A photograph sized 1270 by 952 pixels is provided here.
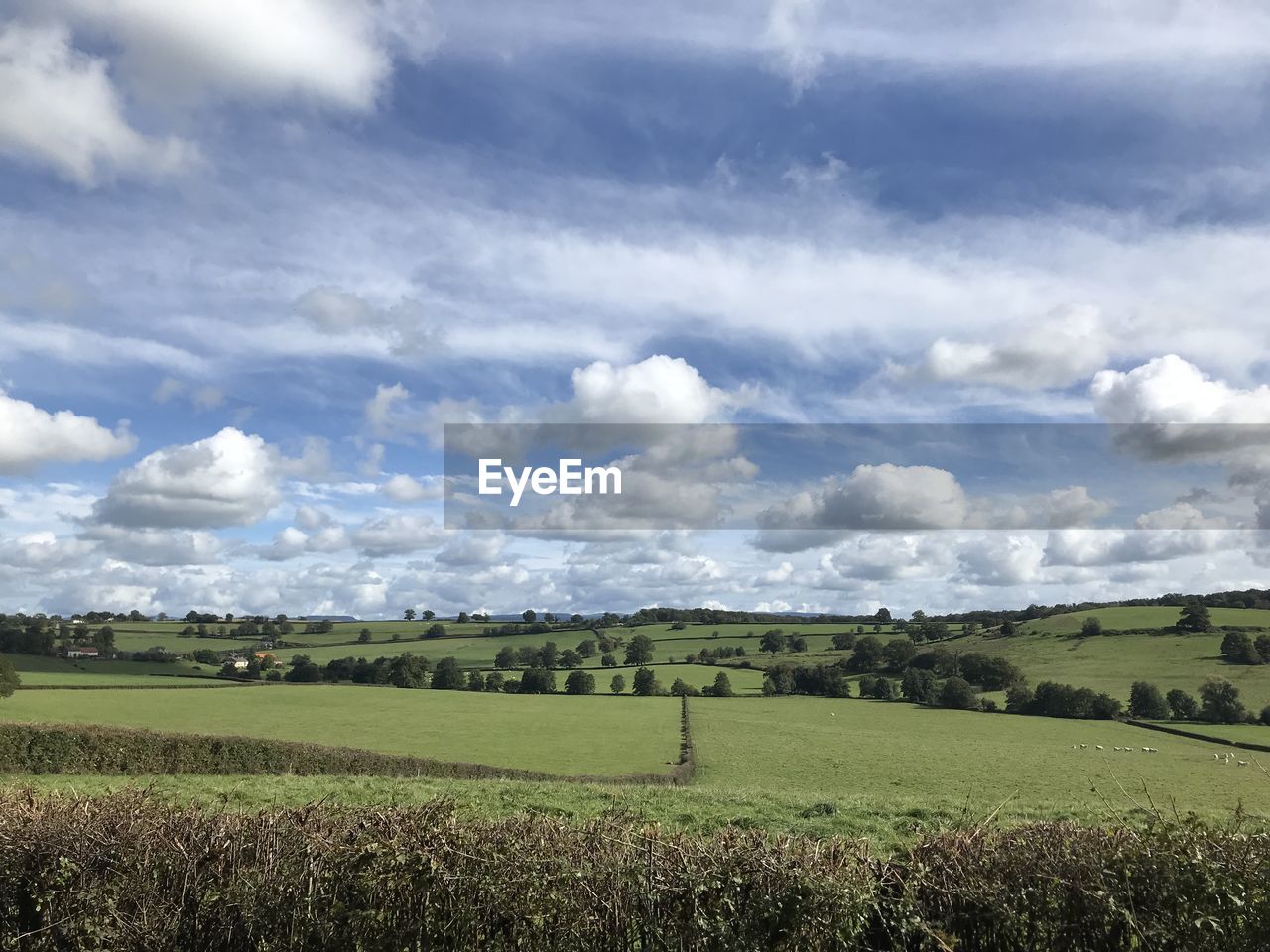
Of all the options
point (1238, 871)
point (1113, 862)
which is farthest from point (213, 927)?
point (1238, 871)

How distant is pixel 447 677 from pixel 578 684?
13790 millimetres

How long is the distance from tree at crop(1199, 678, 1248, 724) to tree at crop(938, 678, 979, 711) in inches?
725

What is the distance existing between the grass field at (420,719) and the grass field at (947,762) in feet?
17.3

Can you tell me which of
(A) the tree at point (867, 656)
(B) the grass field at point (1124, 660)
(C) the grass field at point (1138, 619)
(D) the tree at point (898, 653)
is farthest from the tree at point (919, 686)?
(C) the grass field at point (1138, 619)

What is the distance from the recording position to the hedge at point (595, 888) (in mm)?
6234

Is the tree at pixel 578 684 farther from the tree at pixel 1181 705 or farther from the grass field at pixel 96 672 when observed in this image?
the tree at pixel 1181 705

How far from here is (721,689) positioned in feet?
279

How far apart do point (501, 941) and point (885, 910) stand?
3.04 m

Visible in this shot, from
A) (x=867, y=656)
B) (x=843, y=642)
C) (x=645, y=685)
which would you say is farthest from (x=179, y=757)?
(x=843, y=642)

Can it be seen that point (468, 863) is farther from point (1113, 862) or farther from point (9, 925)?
point (1113, 862)

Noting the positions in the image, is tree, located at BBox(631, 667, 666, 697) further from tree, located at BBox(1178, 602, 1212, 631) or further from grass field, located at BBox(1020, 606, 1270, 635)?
Result: tree, located at BBox(1178, 602, 1212, 631)

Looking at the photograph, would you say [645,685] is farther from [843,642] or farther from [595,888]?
[595,888]

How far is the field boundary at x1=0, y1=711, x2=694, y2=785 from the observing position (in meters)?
30.3

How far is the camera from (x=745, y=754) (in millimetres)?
47750
